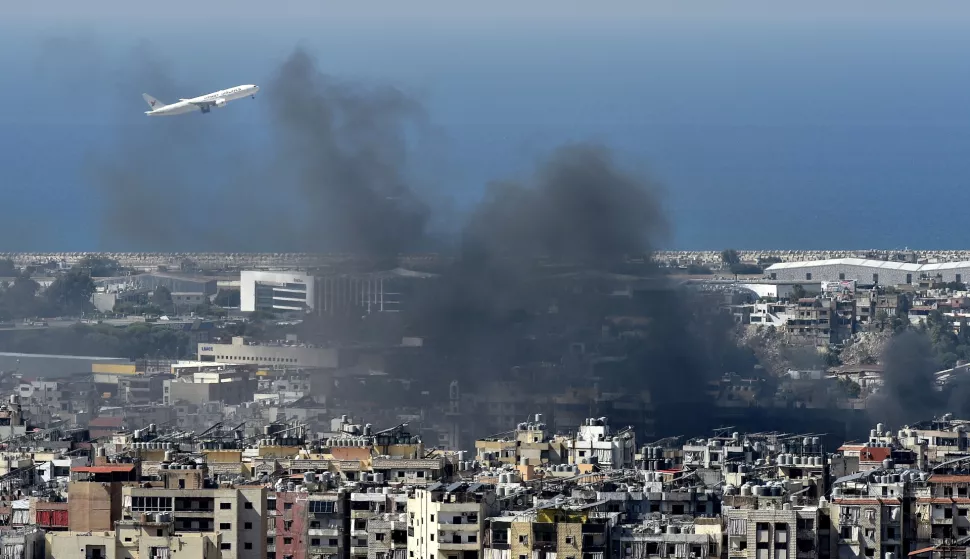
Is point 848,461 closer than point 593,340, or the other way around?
point 848,461

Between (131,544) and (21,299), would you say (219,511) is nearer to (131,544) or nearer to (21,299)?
(131,544)

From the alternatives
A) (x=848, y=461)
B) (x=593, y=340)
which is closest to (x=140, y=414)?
(x=593, y=340)

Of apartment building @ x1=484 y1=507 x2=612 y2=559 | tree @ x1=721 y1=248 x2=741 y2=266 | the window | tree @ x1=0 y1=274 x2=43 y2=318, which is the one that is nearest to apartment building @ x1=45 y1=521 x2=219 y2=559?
the window

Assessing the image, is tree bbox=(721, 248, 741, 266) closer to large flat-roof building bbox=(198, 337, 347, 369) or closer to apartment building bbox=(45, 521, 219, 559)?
large flat-roof building bbox=(198, 337, 347, 369)

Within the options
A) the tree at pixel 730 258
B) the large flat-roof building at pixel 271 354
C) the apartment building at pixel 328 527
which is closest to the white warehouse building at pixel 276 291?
the large flat-roof building at pixel 271 354

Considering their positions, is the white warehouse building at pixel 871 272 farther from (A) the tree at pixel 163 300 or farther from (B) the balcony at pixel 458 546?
(B) the balcony at pixel 458 546

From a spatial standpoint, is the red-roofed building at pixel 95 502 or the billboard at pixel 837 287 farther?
the billboard at pixel 837 287

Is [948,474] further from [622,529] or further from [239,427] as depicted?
[239,427]
